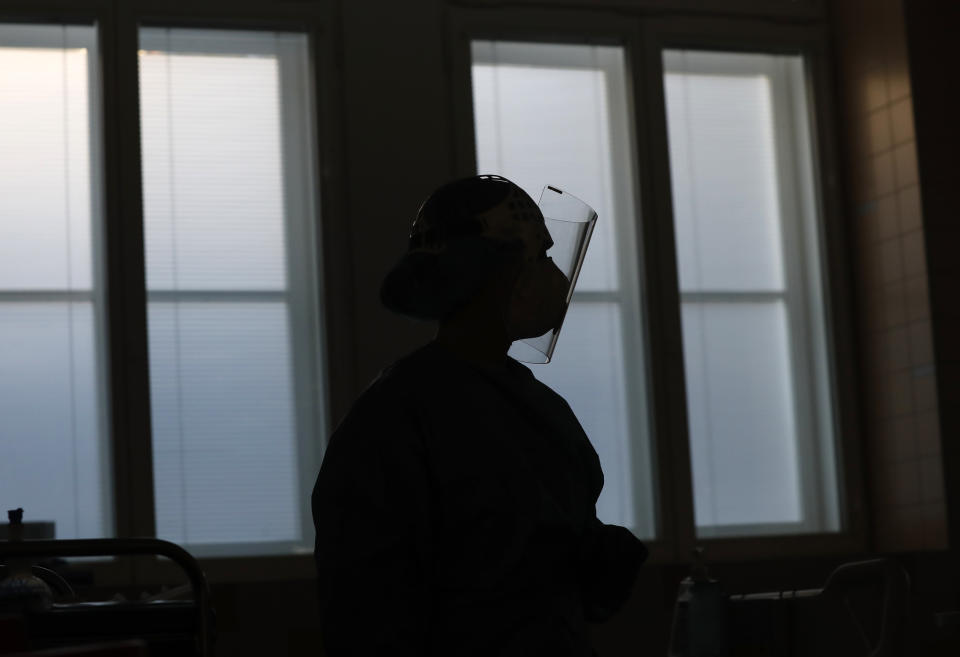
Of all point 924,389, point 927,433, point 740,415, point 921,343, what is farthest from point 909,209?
point 740,415

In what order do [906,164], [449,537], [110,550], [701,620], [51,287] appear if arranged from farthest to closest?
[906,164]
[51,287]
[701,620]
[110,550]
[449,537]

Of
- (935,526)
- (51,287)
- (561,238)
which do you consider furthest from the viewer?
(935,526)

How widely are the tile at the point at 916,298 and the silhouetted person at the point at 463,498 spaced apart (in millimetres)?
2703

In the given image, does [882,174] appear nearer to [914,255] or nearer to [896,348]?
[914,255]

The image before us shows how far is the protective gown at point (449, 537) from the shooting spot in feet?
3.32

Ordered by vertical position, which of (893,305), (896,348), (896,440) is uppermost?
(893,305)

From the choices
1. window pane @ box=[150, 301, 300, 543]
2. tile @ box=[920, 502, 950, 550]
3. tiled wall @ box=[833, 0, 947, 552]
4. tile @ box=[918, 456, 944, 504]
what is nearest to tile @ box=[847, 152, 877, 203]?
tiled wall @ box=[833, 0, 947, 552]

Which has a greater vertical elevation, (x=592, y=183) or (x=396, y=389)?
(x=592, y=183)

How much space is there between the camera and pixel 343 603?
1.01 meters

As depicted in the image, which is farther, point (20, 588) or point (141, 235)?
point (141, 235)

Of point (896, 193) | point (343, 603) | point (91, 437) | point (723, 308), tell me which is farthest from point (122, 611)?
point (896, 193)

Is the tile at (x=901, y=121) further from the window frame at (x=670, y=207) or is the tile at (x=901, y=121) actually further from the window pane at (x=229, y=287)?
the window pane at (x=229, y=287)

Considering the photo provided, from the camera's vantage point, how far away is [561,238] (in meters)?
1.32

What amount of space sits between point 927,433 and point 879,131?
888 mm
